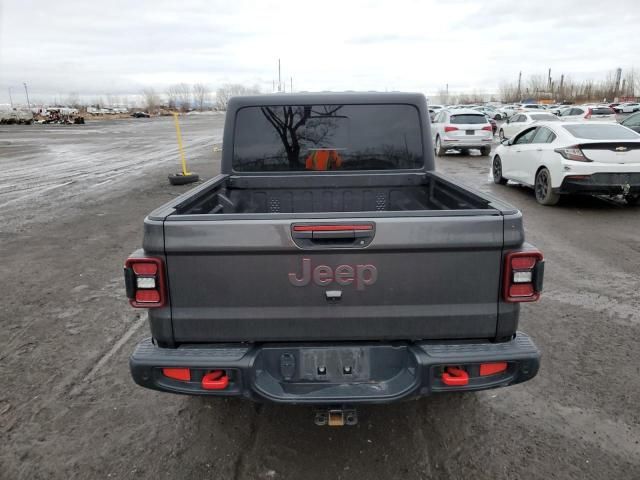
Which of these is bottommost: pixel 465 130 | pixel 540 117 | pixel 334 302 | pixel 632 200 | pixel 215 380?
pixel 632 200

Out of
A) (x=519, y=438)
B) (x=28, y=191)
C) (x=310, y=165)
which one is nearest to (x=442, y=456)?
(x=519, y=438)

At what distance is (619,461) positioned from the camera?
2.73 meters

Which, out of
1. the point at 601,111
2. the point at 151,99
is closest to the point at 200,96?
the point at 151,99

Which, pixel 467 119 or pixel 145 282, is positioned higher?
pixel 467 119

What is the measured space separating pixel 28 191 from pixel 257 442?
459 inches

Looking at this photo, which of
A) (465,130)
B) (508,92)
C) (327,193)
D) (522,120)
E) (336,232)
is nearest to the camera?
(336,232)

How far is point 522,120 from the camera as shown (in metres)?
22.5

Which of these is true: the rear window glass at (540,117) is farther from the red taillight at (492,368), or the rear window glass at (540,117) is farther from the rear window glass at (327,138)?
the red taillight at (492,368)

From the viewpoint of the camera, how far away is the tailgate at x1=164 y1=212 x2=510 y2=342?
91.7 inches

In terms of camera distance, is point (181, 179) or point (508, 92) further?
point (508, 92)

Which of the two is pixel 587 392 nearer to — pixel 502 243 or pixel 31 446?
pixel 502 243

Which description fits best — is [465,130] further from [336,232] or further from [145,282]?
[145,282]

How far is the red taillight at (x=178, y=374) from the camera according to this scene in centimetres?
245

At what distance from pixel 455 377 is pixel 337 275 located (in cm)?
81
